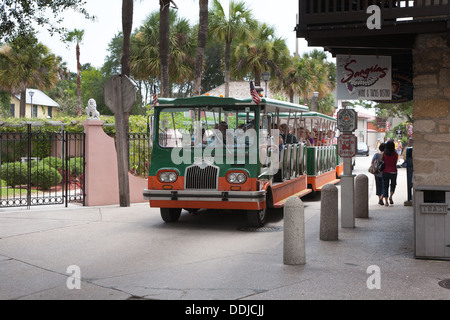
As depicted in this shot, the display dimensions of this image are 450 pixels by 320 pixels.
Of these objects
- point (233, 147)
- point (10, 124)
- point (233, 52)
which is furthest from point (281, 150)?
point (233, 52)

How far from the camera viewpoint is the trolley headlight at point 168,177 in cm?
1102

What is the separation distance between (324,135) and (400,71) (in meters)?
7.91

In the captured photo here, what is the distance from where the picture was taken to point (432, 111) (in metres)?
8.21

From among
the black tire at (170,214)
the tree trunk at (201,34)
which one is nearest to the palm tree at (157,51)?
the tree trunk at (201,34)

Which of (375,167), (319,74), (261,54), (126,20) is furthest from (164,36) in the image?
(319,74)

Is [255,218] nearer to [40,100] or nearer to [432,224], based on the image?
[432,224]

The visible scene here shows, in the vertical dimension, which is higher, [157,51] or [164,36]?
[157,51]

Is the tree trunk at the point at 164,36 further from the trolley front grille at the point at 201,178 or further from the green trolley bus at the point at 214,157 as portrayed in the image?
the trolley front grille at the point at 201,178

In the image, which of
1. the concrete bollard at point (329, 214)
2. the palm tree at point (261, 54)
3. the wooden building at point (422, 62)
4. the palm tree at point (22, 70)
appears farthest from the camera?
the palm tree at point (22, 70)

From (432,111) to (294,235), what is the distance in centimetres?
273

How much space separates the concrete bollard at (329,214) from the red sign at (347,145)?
1711mm

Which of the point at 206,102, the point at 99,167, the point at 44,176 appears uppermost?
→ the point at 206,102

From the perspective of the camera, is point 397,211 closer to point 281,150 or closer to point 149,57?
point 281,150

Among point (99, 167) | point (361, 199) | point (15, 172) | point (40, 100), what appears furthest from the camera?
point (40, 100)
